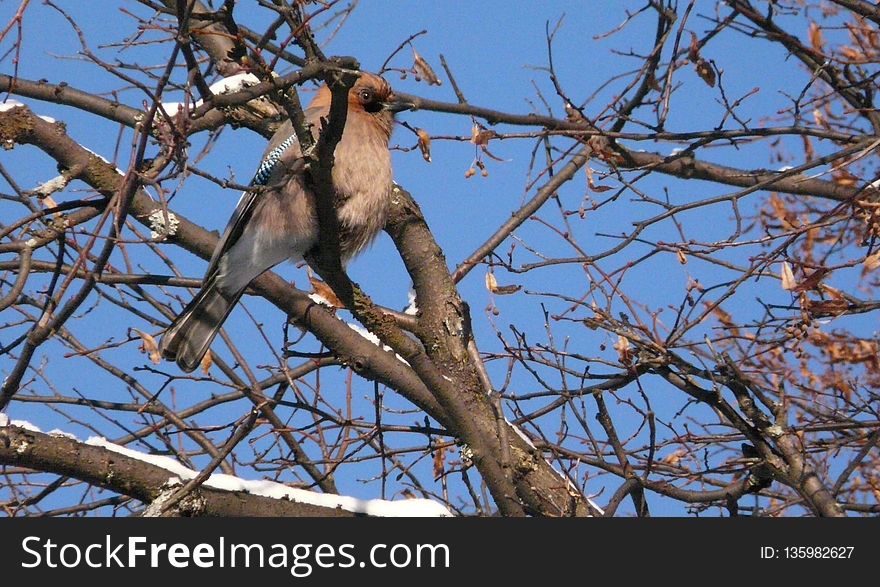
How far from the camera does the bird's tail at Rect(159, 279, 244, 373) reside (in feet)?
17.0

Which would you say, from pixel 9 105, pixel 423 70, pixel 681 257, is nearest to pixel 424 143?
pixel 423 70

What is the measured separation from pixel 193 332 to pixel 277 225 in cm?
Answer: 74

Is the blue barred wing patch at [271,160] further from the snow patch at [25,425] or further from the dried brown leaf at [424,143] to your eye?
the snow patch at [25,425]

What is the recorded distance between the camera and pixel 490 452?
4547mm

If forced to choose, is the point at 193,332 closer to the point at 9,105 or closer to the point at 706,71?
the point at 9,105

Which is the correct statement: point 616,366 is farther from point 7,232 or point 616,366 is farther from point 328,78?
point 7,232

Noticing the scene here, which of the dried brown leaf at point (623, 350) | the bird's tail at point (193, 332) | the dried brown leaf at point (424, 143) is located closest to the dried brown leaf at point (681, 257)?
the dried brown leaf at point (623, 350)

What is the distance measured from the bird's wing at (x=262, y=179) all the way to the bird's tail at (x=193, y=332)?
0.49ft

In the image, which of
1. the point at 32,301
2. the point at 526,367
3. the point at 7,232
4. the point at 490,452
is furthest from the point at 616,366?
the point at 32,301

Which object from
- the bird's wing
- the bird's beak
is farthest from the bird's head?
the bird's wing

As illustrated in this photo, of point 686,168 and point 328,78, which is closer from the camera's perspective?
point 328,78

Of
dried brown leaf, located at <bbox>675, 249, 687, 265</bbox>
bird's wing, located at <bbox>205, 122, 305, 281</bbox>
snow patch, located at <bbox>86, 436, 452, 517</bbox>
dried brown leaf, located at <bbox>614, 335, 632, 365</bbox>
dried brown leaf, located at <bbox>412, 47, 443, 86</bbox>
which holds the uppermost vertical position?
dried brown leaf, located at <bbox>412, 47, 443, 86</bbox>

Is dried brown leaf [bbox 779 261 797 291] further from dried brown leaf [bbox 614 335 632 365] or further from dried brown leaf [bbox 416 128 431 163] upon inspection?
dried brown leaf [bbox 416 128 431 163]

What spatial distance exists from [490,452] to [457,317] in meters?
1.18
